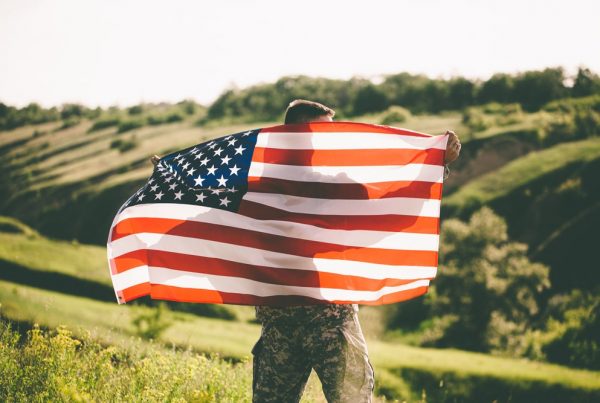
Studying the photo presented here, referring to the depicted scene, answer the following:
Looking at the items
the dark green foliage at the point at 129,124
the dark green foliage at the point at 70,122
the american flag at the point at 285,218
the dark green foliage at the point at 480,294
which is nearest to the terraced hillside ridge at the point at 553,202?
the dark green foliage at the point at 480,294

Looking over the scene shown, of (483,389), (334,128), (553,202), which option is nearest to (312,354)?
A: (334,128)

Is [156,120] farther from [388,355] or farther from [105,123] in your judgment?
[388,355]

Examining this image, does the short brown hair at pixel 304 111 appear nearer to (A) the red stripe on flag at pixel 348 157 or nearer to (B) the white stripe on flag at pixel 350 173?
(A) the red stripe on flag at pixel 348 157

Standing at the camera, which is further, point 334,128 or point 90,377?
point 334,128

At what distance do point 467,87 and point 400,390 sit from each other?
72391 mm

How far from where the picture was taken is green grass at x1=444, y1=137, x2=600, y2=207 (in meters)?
42.8

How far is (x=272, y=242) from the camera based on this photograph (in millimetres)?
4680

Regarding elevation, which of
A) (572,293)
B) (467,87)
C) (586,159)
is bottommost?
(572,293)

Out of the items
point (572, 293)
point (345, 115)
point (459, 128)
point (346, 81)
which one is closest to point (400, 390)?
point (572, 293)

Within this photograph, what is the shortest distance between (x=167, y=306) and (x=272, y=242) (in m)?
24.5

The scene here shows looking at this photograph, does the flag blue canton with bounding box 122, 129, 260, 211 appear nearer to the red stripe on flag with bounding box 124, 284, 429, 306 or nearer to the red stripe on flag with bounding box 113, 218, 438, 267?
the red stripe on flag with bounding box 113, 218, 438, 267

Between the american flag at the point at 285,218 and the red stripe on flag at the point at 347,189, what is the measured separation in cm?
1

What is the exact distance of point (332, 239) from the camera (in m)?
4.73

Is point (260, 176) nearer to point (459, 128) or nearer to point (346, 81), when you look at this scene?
point (459, 128)
